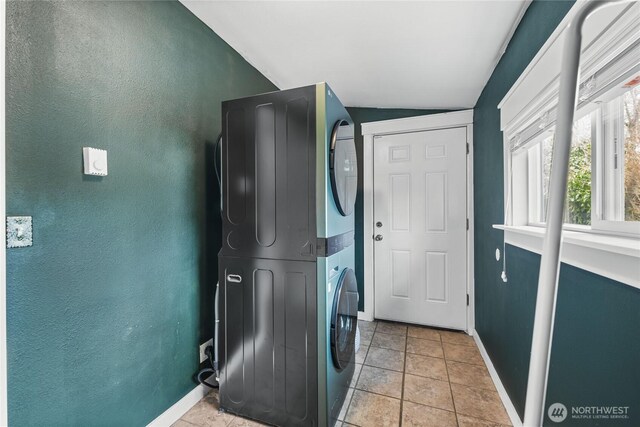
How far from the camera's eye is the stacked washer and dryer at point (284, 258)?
1.33 meters

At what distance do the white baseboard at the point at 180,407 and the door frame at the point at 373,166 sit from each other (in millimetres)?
1703

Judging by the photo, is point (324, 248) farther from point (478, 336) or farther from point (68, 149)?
point (478, 336)

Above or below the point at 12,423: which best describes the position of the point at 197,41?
→ above

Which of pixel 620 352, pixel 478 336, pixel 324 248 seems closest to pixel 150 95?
pixel 324 248

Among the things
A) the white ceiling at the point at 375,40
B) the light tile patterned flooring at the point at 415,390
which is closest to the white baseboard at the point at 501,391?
the light tile patterned flooring at the point at 415,390

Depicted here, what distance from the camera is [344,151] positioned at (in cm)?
156

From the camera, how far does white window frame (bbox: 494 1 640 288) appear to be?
73 cm

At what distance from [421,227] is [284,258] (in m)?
1.80

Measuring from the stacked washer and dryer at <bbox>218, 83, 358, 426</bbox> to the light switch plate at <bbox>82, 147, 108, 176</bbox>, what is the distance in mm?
526

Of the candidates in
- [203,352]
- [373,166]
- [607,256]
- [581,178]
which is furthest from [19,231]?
[373,166]

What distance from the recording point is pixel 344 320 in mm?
1578

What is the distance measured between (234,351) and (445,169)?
7.73 feet

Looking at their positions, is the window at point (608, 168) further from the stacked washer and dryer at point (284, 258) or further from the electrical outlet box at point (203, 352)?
the electrical outlet box at point (203, 352)

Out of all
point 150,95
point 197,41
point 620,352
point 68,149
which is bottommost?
point 620,352
